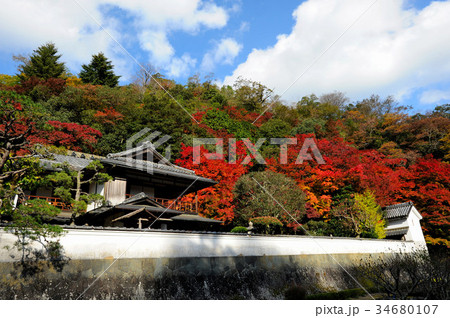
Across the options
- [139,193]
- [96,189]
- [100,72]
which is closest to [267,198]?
[139,193]

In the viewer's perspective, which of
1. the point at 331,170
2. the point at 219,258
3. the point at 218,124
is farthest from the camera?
the point at 218,124

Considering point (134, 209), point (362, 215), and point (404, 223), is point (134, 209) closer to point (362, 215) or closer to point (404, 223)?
point (362, 215)

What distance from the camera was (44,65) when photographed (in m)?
36.5

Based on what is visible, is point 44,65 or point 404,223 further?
point 44,65

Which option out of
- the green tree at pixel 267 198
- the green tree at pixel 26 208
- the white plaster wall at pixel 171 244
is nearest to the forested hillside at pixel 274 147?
the green tree at pixel 267 198

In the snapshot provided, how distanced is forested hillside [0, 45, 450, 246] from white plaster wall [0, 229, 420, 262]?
185 inches

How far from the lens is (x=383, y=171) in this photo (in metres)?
29.7

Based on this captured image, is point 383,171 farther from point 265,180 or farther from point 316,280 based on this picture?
point 316,280

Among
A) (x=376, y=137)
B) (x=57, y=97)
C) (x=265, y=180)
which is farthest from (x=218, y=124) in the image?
(x=376, y=137)

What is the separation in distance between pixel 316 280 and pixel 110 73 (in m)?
40.6

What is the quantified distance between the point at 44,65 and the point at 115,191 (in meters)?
28.7

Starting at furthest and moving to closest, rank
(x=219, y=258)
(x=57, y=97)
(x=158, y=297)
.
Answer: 1. (x=57, y=97)
2. (x=219, y=258)
3. (x=158, y=297)

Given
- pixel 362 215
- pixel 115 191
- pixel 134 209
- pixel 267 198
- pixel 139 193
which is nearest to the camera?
pixel 134 209

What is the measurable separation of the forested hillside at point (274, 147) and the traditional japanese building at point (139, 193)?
247 cm
